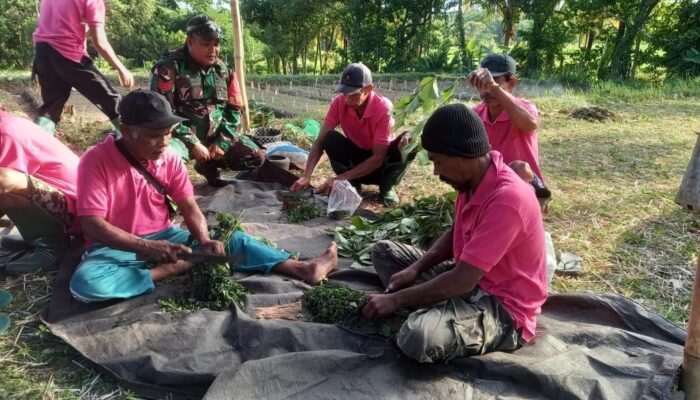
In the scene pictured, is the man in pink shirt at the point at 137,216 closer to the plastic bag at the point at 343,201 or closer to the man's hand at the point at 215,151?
the plastic bag at the point at 343,201

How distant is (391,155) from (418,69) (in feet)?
59.3

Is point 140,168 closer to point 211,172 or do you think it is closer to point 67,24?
point 211,172

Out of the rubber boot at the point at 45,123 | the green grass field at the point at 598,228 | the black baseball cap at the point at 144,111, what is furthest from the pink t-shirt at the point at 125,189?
the rubber boot at the point at 45,123

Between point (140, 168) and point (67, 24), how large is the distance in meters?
2.86

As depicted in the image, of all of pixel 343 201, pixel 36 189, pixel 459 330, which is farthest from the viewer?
pixel 343 201

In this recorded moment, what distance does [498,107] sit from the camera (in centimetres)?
365

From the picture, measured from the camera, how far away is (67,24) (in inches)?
196

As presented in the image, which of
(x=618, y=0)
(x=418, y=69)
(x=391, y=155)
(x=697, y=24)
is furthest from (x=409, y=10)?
(x=391, y=155)

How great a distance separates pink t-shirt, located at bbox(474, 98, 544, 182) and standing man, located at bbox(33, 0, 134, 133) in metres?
3.61

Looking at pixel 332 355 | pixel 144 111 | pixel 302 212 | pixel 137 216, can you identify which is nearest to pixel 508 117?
pixel 302 212

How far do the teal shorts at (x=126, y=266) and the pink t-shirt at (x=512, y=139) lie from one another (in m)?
1.69

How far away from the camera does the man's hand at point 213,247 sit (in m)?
3.03

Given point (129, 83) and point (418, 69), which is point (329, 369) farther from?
point (418, 69)

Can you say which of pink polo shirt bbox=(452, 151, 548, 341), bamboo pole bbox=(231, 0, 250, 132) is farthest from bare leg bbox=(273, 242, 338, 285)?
bamboo pole bbox=(231, 0, 250, 132)
